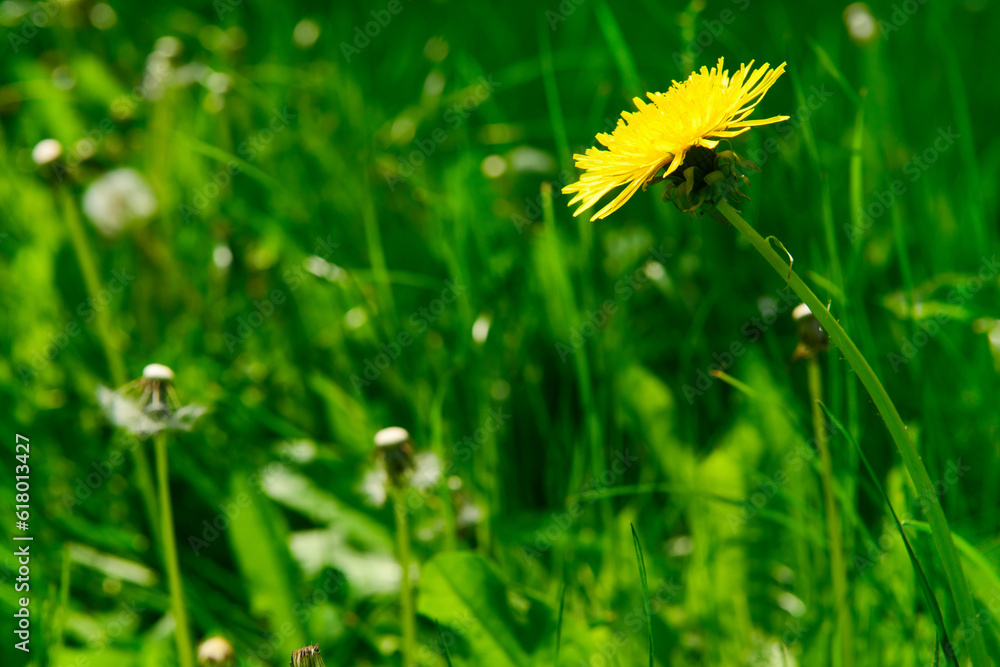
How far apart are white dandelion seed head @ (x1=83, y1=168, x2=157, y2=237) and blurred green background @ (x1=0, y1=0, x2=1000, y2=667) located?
0.01 m

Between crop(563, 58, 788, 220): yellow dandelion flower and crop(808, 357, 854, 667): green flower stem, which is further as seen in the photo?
crop(808, 357, 854, 667): green flower stem

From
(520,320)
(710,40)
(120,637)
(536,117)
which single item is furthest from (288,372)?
(710,40)

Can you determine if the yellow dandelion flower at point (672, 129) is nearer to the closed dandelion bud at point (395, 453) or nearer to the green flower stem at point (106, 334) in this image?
the closed dandelion bud at point (395, 453)

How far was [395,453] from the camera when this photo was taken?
2.85 ft

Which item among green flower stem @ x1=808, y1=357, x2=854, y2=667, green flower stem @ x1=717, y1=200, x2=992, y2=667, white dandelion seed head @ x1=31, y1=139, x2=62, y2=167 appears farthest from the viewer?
white dandelion seed head @ x1=31, y1=139, x2=62, y2=167

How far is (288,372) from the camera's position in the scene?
4.69 ft

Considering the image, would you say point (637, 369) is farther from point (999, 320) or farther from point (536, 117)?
point (536, 117)

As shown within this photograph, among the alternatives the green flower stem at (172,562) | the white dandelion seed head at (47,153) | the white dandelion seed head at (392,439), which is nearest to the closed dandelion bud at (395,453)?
the white dandelion seed head at (392,439)

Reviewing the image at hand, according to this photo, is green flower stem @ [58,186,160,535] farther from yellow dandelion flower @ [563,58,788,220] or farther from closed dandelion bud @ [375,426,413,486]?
yellow dandelion flower @ [563,58,788,220]

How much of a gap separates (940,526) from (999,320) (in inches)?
23.9

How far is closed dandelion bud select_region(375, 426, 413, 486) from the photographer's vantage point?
86cm

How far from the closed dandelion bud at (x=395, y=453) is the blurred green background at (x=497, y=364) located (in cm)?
10

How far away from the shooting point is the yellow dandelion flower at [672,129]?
54 cm

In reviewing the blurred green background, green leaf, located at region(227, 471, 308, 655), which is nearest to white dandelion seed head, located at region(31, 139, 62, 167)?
the blurred green background
